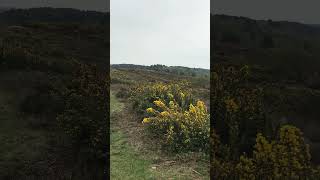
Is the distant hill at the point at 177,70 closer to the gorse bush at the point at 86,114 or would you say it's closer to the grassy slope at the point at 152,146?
the grassy slope at the point at 152,146

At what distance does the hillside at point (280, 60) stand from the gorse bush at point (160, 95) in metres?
1.19

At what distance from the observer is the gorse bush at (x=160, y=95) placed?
6.43 meters

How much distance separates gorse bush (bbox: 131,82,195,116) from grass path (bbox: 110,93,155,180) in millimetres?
467

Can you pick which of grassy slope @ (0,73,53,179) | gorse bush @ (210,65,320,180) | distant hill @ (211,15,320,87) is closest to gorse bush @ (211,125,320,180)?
gorse bush @ (210,65,320,180)

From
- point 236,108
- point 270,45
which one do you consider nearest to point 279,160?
point 236,108

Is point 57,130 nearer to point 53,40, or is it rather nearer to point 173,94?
point 53,40

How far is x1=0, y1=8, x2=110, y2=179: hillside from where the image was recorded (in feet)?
16.3

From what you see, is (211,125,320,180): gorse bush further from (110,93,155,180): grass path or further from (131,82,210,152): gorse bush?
(110,93,155,180): grass path

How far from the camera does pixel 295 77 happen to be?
519 cm

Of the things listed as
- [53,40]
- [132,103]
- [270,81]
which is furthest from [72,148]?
[270,81]

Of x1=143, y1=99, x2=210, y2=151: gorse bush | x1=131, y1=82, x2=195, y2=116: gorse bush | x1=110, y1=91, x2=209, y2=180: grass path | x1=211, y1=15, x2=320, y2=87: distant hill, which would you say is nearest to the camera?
x1=211, y1=15, x2=320, y2=87: distant hill

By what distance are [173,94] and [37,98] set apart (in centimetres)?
206

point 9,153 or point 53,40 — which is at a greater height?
point 53,40

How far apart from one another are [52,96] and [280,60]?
252cm
